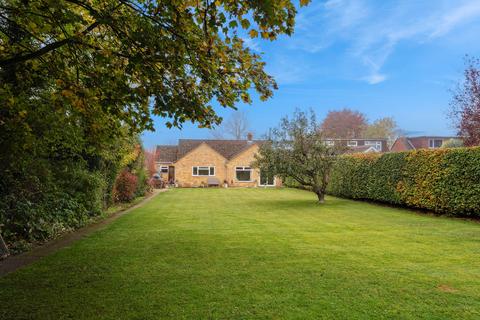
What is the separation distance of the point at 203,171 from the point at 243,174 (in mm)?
4219

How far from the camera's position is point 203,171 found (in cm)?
3703

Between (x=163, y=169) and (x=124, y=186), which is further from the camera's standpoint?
(x=163, y=169)

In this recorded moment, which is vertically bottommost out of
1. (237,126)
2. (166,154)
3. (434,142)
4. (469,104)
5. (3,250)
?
(3,250)

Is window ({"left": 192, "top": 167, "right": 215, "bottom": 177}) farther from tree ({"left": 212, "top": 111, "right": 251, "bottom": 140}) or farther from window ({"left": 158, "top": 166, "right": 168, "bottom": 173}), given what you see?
tree ({"left": 212, "top": 111, "right": 251, "bottom": 140})

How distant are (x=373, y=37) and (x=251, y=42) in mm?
10281

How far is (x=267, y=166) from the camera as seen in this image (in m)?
17.1

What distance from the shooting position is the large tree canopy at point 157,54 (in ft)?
14.7

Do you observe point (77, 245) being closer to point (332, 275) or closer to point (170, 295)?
point (170, 295)

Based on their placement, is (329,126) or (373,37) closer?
(373,37)

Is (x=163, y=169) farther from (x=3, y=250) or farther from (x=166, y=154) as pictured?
(x=3, y=250)

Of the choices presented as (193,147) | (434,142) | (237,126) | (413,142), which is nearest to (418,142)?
(413,142)

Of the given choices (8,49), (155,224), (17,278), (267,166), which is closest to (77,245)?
(17,278)

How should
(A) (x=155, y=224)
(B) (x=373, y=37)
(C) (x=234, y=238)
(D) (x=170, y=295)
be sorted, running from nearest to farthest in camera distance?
(D) (x=170, y=295), (C) (x=234, y=238), (A) (x=155, y=224), (B) (x=373, y=37)

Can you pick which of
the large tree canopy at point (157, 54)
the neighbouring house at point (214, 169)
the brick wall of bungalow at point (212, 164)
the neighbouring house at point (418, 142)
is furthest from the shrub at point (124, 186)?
the neighbouring house at point (418, 142)
